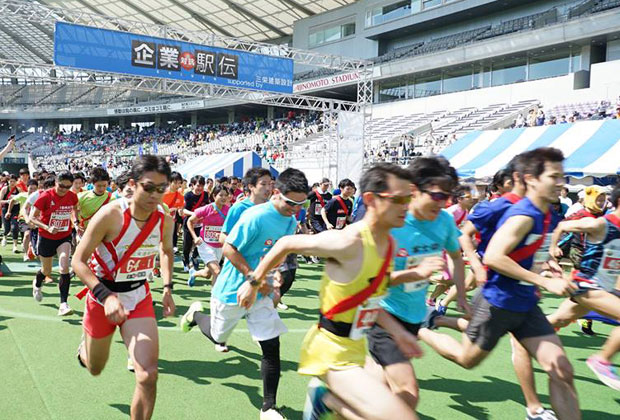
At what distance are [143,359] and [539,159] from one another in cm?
302

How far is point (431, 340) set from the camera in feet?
13.7

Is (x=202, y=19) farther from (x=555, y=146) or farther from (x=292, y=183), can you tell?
(x=292, y=183)

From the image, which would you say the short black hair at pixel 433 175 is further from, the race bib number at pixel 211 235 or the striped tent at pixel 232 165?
the striped tent at pixel 232 165

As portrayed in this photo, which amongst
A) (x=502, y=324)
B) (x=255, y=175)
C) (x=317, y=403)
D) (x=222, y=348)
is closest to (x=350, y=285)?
(x=317, y=403)

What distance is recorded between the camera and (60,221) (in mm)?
7723

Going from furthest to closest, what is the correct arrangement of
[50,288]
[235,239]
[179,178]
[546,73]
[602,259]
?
[546,73] < [179,178] < [50,288] < [602,259] < [235,239]

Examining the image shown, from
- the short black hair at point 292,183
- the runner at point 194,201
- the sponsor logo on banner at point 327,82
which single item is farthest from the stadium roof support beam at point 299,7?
the short black hair at point 292,183

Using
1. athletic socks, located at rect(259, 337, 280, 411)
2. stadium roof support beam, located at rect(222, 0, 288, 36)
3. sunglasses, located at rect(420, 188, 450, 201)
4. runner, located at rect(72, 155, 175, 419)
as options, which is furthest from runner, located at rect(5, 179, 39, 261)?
stadium roof support beam, located at rect(222, 0, 288, 36)

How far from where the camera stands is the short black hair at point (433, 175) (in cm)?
382

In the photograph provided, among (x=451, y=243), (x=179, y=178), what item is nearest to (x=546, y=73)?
(x=179, y=178)

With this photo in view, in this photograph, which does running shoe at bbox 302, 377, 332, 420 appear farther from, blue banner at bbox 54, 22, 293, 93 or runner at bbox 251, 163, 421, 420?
blue banner at bbox 54, 22, 293, 93

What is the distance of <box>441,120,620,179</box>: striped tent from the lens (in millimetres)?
12773

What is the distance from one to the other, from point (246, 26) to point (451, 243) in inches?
1947

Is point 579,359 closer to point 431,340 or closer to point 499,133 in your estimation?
point 431,340
